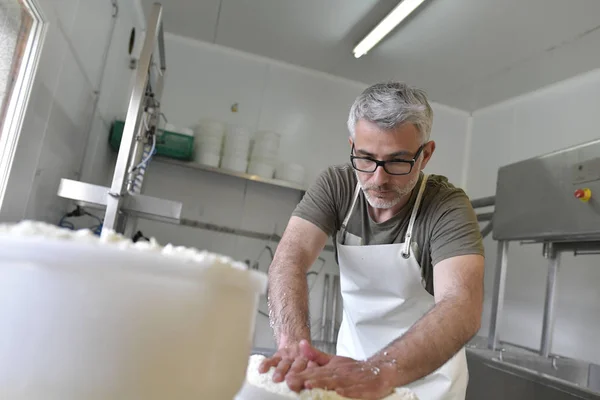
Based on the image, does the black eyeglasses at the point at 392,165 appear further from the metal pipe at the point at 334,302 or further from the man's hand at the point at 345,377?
the metal pipe at the point at 334,302

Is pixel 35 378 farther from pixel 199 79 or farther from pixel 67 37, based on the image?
pixel 199 79

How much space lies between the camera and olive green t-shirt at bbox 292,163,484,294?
121cm

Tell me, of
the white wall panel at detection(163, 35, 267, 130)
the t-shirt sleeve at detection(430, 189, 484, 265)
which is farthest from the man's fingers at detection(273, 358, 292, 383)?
the white wall panel at detection(163, 35, 267, 130)

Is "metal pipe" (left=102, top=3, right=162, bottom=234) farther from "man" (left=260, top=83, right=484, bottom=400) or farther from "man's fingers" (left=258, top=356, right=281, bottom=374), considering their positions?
"man's fingers" (left=258, top=356, right=281, bottom=374)

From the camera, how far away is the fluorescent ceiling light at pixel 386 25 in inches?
94.8

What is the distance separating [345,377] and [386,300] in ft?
2.83

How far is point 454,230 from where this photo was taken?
4.00ft

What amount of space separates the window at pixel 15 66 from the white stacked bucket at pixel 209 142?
1601mm

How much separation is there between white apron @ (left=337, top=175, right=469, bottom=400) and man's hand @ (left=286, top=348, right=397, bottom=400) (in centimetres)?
70

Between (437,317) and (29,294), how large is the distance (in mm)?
815

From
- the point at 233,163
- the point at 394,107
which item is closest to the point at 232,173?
the point at 233,163

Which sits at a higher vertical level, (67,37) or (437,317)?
(67,37)

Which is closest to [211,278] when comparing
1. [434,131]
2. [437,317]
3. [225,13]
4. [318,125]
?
[437,317]

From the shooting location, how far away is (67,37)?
1649 millimetres
